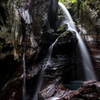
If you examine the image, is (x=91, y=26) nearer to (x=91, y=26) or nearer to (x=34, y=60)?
(x=91, y=26)

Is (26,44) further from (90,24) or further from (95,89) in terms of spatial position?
(90,24)

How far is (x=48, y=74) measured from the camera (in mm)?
8625

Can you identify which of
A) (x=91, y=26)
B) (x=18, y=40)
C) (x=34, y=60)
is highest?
(x=91, y=26)

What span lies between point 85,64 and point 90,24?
5457 mm

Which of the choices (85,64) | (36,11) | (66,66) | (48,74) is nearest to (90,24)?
(85,64)

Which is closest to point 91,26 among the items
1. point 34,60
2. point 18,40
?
point 34,60

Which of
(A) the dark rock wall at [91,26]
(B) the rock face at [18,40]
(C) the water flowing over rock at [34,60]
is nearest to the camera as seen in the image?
(B) the rock face at [18,40]

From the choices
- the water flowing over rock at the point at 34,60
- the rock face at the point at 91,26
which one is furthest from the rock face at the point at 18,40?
the rock face at the point at 91,26

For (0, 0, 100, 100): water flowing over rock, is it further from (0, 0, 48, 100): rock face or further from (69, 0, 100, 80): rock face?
(69, 0, 100, 80): rock face

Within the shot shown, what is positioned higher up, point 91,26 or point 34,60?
point 91,26

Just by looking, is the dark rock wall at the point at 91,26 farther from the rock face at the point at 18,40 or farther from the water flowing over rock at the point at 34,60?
the rock face at the point at 18,40

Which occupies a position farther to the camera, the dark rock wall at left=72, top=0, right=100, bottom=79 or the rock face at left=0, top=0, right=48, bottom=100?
the dark rock wall at left=72, top=0, right=100, bottom=79

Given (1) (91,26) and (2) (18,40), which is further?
(1) (91,26)

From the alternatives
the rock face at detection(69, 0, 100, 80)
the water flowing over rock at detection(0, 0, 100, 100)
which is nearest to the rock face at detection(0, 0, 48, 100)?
the water flowing over rock at detection(0, 0, 100, 100)
